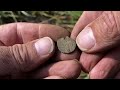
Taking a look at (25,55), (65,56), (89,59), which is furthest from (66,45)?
(25,55)

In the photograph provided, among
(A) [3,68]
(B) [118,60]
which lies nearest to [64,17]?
(B) [118,60]

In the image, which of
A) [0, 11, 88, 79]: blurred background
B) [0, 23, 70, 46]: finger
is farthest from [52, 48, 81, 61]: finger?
[0, 11, 88, 79]: blurred background

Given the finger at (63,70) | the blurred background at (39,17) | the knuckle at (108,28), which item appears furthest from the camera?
the blurred background at (39,17)

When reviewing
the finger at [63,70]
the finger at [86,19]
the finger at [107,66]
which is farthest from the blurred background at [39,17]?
the finger at [63,70]

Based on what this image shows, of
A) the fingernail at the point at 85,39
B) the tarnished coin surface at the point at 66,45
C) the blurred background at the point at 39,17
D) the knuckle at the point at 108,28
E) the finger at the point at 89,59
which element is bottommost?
the blurred background at the point at 39,17

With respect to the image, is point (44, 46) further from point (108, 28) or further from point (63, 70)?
point (108, 28)

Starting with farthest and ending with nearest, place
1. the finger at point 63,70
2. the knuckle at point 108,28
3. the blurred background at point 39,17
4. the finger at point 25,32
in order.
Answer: the blurred background at point 39,17 < the finger at point 25,32 < the finger at point 63,70 < the knuckle at point 108,28

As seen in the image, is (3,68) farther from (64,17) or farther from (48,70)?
(64,17)

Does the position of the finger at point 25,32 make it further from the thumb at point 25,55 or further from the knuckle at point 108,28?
the knuckle at point 108,28
